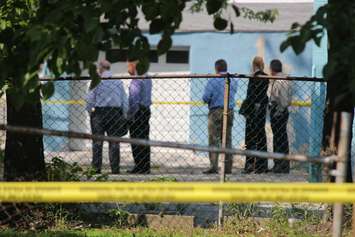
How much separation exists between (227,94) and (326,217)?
1656 mm

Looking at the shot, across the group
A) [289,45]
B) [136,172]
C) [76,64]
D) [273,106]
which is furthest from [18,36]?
[273,106]

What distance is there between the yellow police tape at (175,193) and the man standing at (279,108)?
23.2ft

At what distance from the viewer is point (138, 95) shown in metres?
10.9

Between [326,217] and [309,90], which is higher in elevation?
[309,90]

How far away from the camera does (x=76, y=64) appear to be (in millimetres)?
4207

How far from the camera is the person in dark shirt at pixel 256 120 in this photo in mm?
9547

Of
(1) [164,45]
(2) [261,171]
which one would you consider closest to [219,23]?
(1) [164,45]

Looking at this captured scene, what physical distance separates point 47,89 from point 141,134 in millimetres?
6585

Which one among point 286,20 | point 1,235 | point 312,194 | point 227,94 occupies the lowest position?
point 1,235

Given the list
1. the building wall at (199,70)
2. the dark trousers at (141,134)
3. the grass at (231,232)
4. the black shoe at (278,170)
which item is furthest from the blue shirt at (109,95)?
the grass at (231,232)

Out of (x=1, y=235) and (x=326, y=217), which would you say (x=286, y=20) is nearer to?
(x=326, y=217)

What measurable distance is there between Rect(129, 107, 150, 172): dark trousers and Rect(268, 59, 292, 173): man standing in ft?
5.98

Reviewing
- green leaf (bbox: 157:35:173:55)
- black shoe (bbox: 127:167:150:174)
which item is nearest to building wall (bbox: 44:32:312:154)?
black shoe (bbox: 127:167:150:174)

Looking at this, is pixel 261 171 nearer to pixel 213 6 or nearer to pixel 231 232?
pixel 231 232
